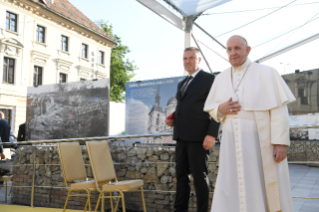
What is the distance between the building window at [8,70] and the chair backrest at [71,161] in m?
20.0

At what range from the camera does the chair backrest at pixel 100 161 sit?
416 cm

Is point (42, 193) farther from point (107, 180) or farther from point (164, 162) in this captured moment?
point (164, 162)

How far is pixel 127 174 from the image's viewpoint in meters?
5.00

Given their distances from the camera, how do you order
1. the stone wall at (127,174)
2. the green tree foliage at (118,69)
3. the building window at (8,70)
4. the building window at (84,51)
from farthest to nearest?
1. the green tree foliage at (118,69)
2. the building window at (84,51)
3. the building window at (8,70)
4. the stone wall at (127,174)

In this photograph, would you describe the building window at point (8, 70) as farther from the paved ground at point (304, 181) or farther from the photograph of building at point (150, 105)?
the paved ground at point (304, 181)

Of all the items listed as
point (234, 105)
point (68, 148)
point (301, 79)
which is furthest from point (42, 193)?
point (301, 79)

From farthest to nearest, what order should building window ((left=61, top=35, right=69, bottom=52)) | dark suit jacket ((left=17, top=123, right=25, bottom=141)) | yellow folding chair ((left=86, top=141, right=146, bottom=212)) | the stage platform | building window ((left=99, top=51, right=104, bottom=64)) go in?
building window ((left=99, top=51, right=104, bottom=64))
building window ((left=61, top=35, right=69, bottom=52))
dark suit jacket ((left=17, top=123, right=25, bottom=141))
the stage platform
yellow folding chair ((left=86, top=141, right=146, bottom=212))

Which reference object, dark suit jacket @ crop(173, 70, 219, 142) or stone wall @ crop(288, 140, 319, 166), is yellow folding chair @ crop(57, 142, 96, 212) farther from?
stone wall @ crop(288, 140, 319, 166)

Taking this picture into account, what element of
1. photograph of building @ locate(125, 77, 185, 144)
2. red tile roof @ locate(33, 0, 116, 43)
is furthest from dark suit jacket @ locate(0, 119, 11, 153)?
red tile roof @ locate(33, 0, 116, 43)

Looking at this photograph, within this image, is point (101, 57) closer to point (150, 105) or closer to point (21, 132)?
point (21, 132)

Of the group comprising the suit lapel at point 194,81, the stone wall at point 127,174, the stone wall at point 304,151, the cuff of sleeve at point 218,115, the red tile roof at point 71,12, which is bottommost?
the stone wall at point 127,174

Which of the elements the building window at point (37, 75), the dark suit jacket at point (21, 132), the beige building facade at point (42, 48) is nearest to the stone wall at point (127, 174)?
the dark suit jacket at point (21, 132)

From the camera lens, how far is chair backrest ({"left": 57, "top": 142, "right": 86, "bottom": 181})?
443 centimetres

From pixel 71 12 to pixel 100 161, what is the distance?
93.3 feet
